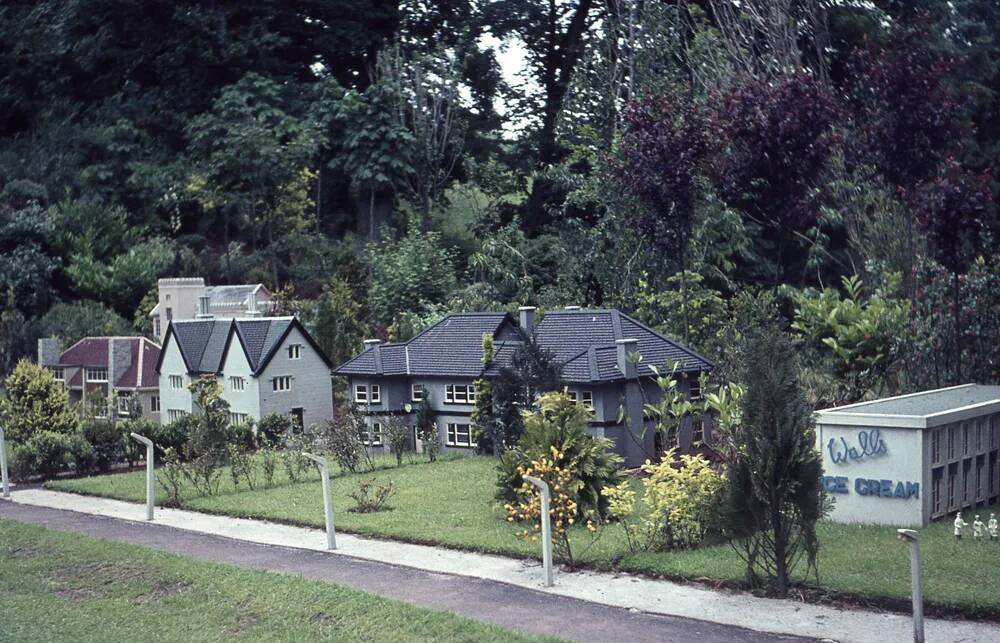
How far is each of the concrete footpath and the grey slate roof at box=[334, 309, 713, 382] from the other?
25.0 feet

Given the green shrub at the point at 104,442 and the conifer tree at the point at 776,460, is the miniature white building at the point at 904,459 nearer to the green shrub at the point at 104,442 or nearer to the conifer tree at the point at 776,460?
the conifer tree at the point at 776,460

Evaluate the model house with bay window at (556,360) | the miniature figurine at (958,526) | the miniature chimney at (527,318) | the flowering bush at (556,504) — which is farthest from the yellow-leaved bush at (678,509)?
the miniature chimney at (527,318)

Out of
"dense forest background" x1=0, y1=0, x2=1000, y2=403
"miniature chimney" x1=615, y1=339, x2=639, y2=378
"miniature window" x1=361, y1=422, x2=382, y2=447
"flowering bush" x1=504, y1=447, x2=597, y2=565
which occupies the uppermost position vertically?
"dense forest background" x1=0, y1=0, x2=1000, y2=403

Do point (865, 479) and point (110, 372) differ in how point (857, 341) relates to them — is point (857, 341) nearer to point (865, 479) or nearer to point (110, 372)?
point (865, 479)

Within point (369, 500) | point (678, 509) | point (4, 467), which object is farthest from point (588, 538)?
point (4, 467)

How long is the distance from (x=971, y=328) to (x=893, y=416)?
754 cm

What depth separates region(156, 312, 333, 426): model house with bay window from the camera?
34031 mm

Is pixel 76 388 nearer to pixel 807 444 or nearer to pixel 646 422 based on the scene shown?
pixel 646 422

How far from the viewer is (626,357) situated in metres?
27.0

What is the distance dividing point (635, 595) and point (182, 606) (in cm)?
649

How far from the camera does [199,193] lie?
1873 inches

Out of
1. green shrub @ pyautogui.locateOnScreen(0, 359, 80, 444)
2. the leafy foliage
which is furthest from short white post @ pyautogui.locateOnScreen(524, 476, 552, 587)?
green shrub @ pyautogui.locateOnScreen(0, 359, 80, 444)

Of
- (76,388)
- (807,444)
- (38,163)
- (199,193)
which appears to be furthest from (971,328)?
(38,163)

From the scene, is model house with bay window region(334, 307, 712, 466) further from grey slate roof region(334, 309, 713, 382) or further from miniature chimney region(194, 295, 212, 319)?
miniature chimney region(194, 295, 212, 319)
